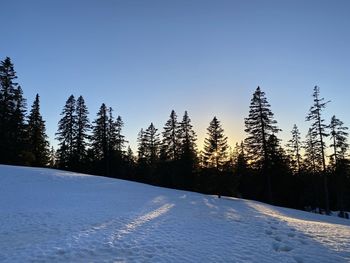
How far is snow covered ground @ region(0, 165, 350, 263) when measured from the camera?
9922 mm

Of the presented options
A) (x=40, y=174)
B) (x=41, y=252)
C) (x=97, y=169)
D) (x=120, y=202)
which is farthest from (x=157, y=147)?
(x=41, y=252)

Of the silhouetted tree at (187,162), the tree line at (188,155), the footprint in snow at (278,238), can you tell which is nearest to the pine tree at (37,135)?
the tree line at (188,155)

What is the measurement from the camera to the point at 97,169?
60.4m

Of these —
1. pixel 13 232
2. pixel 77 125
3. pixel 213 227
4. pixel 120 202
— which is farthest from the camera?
pixel 77 125

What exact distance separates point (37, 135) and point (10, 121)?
7.43 m

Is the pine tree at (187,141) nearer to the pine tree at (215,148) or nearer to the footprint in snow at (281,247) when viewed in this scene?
the pine tree at (215,148)

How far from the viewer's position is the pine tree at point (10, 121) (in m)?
45.6

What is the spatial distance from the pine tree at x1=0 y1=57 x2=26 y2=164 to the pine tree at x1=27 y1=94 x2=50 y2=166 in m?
3.47

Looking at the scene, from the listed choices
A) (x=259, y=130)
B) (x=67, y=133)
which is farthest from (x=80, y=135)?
(x=259, y=130)

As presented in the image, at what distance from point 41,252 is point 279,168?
49.7 meters

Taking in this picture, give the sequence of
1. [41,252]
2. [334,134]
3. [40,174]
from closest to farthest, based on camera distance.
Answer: [41,252] → [40,174] → [334,134]

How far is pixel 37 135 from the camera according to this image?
54.4 meters

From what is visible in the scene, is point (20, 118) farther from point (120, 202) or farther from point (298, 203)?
point (298, 203)

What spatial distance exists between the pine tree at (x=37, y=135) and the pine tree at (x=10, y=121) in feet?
11.4
